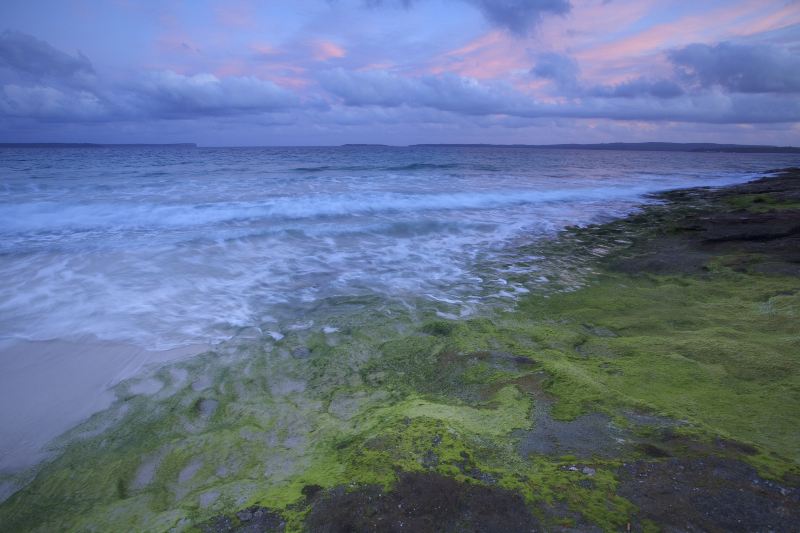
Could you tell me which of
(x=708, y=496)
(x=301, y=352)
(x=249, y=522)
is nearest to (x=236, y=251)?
(x=301, y=352)

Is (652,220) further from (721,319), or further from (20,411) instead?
(20,411)

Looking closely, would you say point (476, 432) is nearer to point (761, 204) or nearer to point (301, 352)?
point (301, 352)

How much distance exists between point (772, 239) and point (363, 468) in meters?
12.5

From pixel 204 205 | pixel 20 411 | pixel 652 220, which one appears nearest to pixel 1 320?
pixel 20 411

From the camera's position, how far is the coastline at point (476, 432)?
2.66 metres

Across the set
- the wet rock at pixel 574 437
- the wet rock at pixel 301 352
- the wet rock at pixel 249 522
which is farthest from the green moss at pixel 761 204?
the wet rock at pixel 249 522

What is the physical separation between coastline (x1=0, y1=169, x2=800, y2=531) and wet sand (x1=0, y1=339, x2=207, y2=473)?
1.48 ft

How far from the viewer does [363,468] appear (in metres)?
3.12

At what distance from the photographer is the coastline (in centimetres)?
266

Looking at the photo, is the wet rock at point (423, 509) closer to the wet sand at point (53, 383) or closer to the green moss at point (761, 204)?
the wet sand at point (53, 383)

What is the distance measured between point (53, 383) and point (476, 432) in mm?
5116

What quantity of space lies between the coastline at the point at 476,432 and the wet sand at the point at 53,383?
452mm

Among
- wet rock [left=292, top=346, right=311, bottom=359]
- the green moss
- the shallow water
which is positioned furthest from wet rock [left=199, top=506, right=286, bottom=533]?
the green moss

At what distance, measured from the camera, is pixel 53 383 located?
16.3ft
